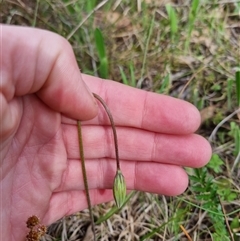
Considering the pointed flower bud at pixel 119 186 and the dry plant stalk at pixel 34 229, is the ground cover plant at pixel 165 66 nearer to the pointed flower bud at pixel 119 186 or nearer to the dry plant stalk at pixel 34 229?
the pointed flower bud at pixel 119 186

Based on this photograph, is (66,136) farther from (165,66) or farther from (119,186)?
(165,66)

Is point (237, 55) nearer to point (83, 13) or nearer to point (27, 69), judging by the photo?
point (83, 13)

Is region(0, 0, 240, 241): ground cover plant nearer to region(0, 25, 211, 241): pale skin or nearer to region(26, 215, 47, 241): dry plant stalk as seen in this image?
region(0, 25, 211, 241): pale skin

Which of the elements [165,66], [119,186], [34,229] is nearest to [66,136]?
[119,186]

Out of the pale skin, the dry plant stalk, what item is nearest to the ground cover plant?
the pale skin

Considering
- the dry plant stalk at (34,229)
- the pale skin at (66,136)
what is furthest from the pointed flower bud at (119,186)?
the dry plant stalk at (34,229)

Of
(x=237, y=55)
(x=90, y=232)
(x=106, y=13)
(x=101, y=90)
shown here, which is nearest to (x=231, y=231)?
(x=90, y=232)

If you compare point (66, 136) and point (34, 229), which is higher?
point (66, 136)
